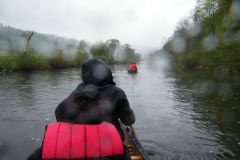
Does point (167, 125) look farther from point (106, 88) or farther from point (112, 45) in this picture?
point (112, 45)

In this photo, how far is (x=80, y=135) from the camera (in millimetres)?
2305

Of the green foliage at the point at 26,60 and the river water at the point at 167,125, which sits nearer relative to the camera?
the river water at the point at 167,125

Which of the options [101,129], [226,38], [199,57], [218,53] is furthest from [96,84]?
[199,57]

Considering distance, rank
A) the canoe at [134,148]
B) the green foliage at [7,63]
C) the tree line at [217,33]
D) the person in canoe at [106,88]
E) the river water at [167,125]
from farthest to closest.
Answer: the green foliage at [7,63], the tree line at [217,33], the river water at [167,125], the canoe at [134,148], the person in canoe at [106,88]

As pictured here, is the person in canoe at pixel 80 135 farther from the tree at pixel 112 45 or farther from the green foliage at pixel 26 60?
the tree at pixel 112 45

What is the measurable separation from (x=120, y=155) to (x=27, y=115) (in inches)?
291

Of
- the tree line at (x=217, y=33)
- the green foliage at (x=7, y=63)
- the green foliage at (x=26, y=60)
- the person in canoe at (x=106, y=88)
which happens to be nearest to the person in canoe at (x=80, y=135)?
the person in canoe at (x=106, y=88)

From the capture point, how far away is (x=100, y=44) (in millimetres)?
86875

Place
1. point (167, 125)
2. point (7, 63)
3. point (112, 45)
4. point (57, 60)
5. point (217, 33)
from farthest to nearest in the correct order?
point (112, 45)
point (57, 60)
point (7, 63)
point (217, 33)
point (167, 125)

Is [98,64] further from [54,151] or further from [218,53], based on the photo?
[218,53]

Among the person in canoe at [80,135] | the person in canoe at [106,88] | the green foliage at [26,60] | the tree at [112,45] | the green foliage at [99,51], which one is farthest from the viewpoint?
the tree at [112,45]

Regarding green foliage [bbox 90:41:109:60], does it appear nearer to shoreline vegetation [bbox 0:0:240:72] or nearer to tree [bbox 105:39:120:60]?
tree [bbox 105:39:120:60]

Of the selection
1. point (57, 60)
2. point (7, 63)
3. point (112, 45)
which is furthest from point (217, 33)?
point (112, 45)

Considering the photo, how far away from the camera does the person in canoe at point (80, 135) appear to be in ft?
7.35
